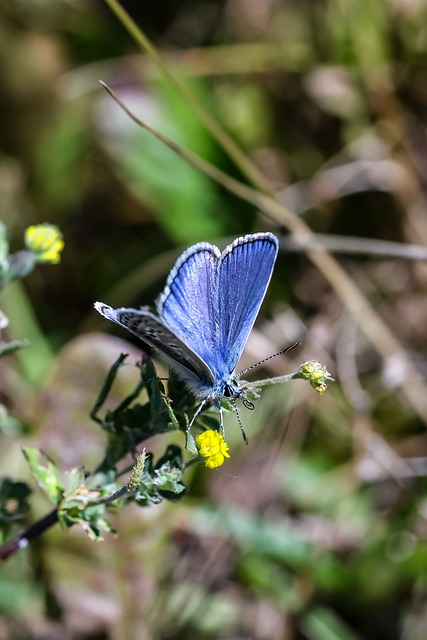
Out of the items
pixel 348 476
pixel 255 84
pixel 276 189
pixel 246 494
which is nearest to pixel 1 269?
pixel 246 494

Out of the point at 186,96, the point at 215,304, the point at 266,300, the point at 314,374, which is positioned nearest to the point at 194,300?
the point at 215,304

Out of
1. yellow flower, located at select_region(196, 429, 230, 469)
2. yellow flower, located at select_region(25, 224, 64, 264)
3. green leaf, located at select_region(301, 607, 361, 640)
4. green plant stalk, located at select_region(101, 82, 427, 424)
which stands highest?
green plant stalk, located at select_region(101, 82, 427, 424)

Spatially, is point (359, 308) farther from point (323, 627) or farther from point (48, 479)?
point (48, 479)

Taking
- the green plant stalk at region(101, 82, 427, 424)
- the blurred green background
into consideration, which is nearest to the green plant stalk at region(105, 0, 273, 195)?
the green plant stalk at region(101, 82, 427, 424)

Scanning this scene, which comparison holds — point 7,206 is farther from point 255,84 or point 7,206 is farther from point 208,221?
point 255,84

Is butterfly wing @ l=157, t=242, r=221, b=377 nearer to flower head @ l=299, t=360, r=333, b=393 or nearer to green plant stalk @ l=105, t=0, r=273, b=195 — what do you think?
flower head @ l=299, t=360, r=333, b=393

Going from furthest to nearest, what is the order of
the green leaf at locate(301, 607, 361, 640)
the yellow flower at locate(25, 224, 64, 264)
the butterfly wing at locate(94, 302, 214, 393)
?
the green leaf at locate(301, 607, 361, 640)
the yellow flower at locate(25, 224, 64, 264)
the butterfly wing at locate(94, 302, 214, 393)
